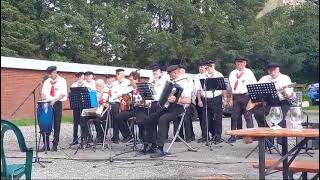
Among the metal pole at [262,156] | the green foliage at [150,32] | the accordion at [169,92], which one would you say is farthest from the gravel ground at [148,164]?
the green foliage at [150,32]

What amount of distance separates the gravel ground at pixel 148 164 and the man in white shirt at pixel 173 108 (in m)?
0.38

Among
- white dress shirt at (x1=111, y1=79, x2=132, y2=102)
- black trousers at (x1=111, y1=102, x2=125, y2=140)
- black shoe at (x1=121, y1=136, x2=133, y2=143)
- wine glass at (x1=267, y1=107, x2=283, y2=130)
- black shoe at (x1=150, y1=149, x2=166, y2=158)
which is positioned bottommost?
black shoe at (x1=121, y1=136, x2=133, y2=143)

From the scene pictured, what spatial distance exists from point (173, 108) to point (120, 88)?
2.48m

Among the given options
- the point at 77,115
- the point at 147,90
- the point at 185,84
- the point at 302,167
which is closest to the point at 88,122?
the point at 77,115

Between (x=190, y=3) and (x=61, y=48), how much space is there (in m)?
10.1

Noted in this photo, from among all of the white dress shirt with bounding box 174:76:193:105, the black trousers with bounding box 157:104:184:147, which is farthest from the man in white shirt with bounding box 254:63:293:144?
the black trousers with bounding box 157:104:184:147

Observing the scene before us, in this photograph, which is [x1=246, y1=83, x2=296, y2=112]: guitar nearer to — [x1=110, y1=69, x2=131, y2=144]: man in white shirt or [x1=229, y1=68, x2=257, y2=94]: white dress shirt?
[x1=229, y1=68, x2=257, y2=94]: white dress shirt

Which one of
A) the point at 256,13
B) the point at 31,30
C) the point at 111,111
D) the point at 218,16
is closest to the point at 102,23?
the point at 31,30

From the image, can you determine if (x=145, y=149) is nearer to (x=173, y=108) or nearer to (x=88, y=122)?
(x=173, y=108)

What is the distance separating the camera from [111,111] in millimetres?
13914

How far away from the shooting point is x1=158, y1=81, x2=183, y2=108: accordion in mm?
11204

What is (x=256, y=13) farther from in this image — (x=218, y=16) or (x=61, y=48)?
(x=61, y=48)

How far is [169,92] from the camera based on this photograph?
1122cm

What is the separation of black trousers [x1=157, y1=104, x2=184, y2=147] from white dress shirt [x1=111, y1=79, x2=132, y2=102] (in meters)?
1.95
